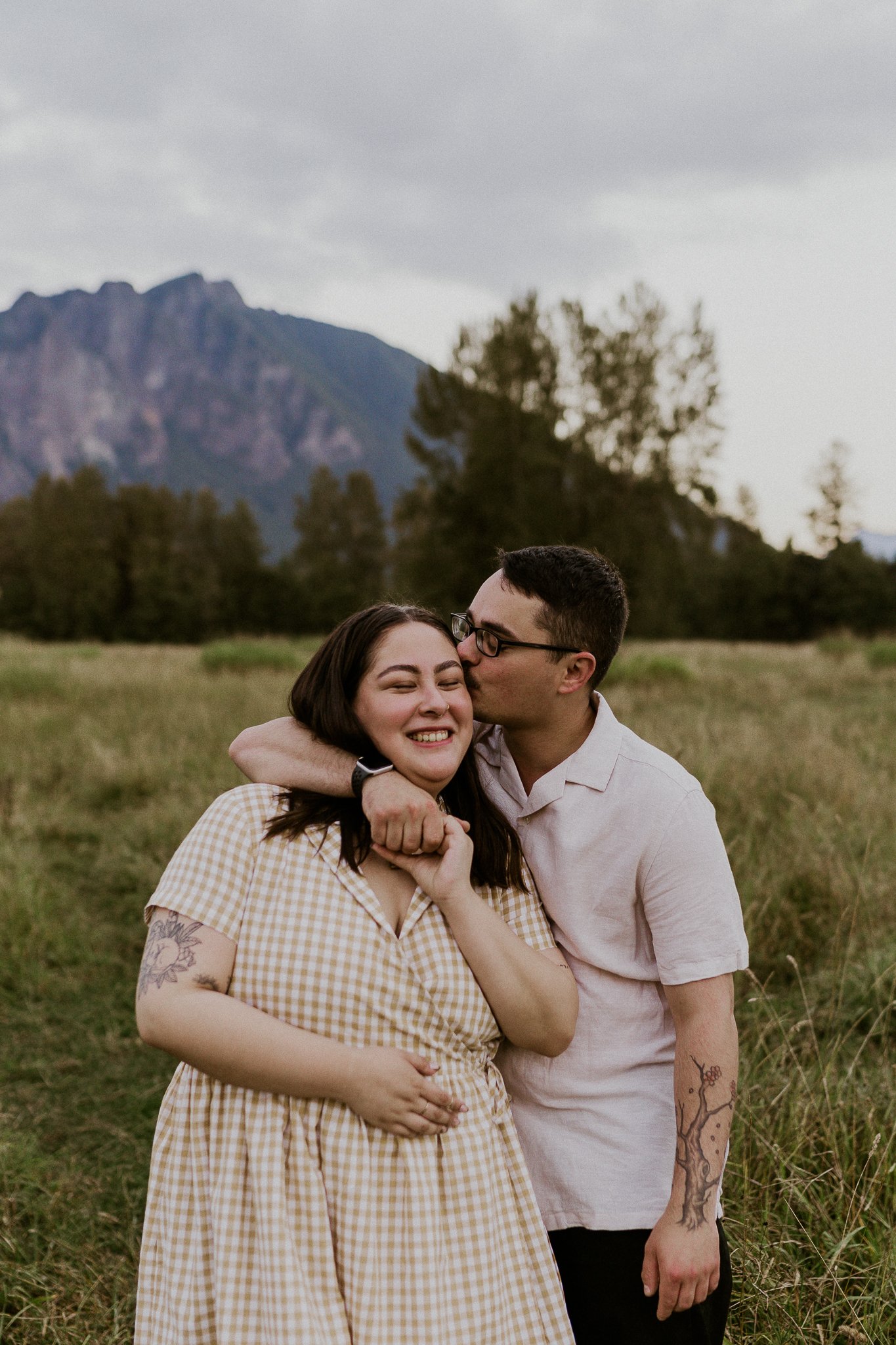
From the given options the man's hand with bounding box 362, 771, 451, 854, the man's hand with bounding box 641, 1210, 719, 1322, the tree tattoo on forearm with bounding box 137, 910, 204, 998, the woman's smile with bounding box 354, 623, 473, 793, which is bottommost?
the man's hand with bounding box 641, 1210, 719, 1322

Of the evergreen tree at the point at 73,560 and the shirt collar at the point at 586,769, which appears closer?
the shirt collar at the point at 586,769

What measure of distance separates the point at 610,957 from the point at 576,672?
64 centimetres

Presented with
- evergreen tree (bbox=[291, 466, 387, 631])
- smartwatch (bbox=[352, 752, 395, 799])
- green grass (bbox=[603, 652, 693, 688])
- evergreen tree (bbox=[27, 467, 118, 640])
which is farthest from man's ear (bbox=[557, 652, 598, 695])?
evergreen tree (bbox=[291, 466, 387, 631])

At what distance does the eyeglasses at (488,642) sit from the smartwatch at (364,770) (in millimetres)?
376

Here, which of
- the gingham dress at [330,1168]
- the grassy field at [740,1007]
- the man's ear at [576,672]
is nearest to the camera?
the gingham dress at [330,1168]

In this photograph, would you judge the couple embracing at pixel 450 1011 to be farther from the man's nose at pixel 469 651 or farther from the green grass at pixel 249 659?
the green grass at pixel 249 659

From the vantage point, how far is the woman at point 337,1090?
1.57 metres

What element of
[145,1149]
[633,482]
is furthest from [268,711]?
A: [633,482]

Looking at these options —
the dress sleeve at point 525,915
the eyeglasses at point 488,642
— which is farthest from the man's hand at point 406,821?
the eyeglasses at point 488,642

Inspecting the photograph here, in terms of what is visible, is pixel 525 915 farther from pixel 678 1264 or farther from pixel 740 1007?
pixel 740 1007

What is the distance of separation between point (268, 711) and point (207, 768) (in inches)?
96.8

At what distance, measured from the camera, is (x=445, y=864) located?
175 centimetres

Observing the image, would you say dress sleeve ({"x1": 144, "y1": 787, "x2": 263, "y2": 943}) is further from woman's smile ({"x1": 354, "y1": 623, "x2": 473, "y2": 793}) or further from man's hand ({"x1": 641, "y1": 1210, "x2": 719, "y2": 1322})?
man's hand ({"x1": 641, "y1": 1210, "x2": 719, "y2": 1322})

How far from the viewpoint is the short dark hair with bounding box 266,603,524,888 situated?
1941 mm
